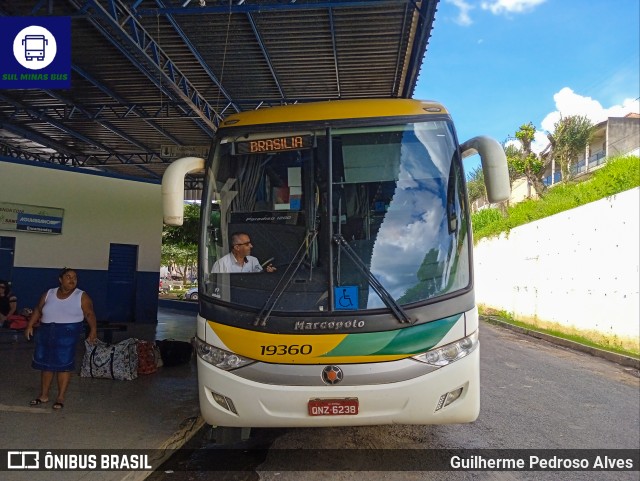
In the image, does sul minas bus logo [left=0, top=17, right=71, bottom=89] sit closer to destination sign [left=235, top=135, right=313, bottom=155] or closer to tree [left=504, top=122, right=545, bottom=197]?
destination sign [left=235, top=135, right=313, bottom=155]

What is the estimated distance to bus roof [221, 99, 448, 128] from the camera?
448 cm

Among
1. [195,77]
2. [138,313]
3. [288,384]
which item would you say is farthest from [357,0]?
[138,313]

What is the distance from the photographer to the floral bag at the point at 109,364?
737 centimetres

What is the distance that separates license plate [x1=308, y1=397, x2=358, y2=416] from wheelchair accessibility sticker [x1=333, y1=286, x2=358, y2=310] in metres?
0.68

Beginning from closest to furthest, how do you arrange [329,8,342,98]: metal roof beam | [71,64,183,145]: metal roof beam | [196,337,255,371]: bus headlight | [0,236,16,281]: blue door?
[196,337,255,371]: bus headlight, [329,8,342,98]: metal roof beam, [0,236,16,281]: blue door, [71,64,183,145]: metal roof beam

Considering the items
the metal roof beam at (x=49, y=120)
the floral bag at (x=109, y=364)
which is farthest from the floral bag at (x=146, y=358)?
the metal roof beam at (x=49, y=120)

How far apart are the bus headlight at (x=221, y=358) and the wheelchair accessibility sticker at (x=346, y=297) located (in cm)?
78

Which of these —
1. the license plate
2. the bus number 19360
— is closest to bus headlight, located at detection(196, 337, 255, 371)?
the bus number 19360

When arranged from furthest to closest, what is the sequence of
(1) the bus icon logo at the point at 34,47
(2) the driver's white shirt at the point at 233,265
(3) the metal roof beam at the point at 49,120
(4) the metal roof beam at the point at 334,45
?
(3) the metal roof beam at the point at 49,120
(4) the metal roof beam at the point at 334,45
(1) the bus icon logo at the point at 34,47
(2) the driver's white shirt at the point at 233,265


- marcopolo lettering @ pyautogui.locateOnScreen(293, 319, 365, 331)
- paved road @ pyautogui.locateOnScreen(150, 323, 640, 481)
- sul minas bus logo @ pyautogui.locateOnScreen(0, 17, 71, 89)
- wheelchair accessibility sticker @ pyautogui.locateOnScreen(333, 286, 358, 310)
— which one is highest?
sul minas bus logo @ pyautogui.locateOnScreen(0, 17, 71, 89)

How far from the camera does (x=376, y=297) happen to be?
396 cm

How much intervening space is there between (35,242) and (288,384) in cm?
987

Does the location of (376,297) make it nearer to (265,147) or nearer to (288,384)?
(288,384)

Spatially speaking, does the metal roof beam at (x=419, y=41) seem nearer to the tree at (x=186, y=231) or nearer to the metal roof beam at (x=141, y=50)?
the metal roof beam at (x=141, y=50)
